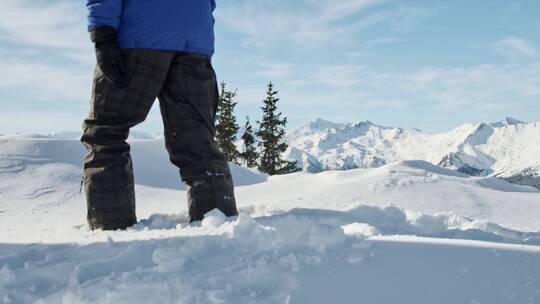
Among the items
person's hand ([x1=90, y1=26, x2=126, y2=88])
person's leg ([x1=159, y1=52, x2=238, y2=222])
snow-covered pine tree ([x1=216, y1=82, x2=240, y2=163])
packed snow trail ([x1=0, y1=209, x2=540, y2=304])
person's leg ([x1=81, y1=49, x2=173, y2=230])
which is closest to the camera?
packed snow trail ([x1=0, y1=209, x2=540, y2=304])

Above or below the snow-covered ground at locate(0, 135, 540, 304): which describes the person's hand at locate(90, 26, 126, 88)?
above

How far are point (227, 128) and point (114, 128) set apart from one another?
26793 mm

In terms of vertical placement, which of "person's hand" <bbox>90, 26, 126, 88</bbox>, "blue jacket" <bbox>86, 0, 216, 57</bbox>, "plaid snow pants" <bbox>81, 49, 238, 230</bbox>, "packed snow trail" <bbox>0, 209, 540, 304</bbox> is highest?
"blue jacket" <bbox>86, 0, 216, 57</bbox>

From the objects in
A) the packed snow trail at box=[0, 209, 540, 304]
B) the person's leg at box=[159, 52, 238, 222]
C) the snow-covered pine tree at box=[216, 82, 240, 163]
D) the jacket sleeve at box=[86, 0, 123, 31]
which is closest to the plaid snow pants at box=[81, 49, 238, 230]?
the person's leg at box=[159, 52, 238, 222]

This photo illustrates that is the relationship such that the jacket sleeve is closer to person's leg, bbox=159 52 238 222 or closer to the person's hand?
the person's hand

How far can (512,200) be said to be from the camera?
4.52 m

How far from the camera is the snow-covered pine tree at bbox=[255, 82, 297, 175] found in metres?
29.9

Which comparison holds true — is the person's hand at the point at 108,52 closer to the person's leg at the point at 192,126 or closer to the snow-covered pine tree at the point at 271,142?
the person's leg at the point at 192,126

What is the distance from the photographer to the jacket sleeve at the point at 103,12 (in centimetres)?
290

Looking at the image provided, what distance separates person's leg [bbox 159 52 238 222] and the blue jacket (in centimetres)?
12

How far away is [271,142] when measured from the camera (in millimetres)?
30359

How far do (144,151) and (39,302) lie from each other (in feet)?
19.2

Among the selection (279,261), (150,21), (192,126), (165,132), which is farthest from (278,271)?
(150,21)

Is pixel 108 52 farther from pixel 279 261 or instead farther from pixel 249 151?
pixel 249 151
